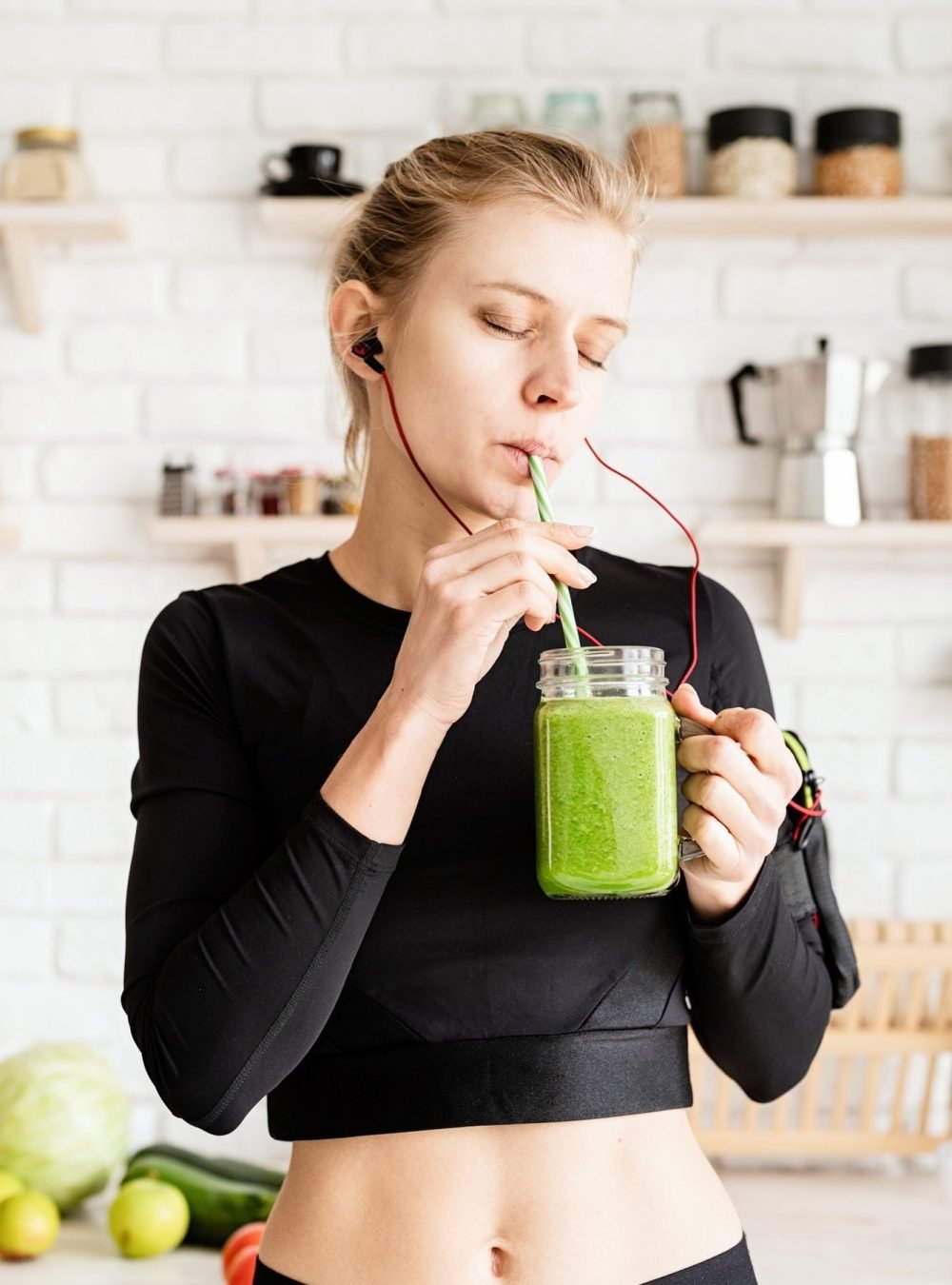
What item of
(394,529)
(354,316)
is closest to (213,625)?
(394,529)

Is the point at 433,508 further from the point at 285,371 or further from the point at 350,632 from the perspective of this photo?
the point at 285,371

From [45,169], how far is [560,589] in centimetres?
176

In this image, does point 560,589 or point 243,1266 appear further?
point 243,1266

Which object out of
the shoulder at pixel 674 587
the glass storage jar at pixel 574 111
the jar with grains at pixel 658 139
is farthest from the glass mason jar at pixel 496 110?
the shoulder at pixel 674 587

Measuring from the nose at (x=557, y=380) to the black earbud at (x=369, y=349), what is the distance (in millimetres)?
162

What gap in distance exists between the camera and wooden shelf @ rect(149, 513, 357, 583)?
236cm

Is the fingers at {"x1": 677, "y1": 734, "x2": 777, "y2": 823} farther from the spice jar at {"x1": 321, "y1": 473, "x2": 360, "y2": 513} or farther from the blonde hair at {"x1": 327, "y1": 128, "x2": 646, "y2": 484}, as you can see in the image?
the spice jar at {"x1": 321, "y1": 473, "x2": 360, "y2": 513}

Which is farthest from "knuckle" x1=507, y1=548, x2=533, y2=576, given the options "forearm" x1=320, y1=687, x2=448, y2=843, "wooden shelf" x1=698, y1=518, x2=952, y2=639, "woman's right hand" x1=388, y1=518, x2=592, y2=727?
"wooden shelf" x1=698, y1=518, x2=952, y2=639

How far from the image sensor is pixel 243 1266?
1788 millimetres

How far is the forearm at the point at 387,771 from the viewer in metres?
0.94

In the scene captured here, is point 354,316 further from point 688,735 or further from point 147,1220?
point 147,1220

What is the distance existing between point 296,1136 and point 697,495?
1610mm

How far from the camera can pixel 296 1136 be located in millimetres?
1062

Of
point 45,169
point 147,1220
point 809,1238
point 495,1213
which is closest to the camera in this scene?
point 495,1213
